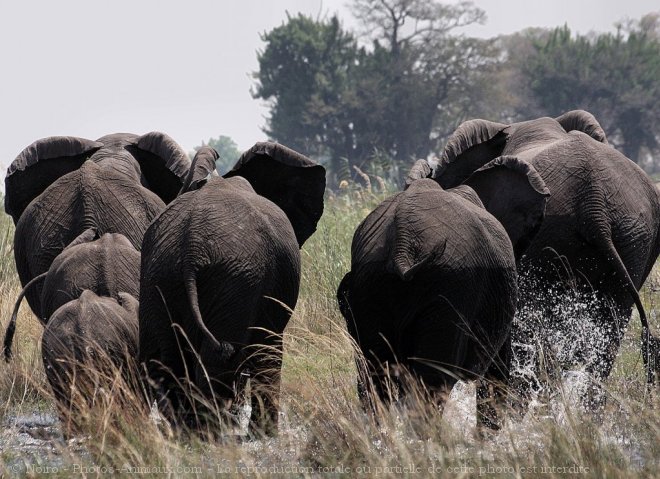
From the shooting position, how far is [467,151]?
7930 mm

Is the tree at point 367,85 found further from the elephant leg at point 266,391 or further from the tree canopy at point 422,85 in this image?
the elephant leg at point 266,391

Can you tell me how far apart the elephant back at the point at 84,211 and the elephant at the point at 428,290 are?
202cm

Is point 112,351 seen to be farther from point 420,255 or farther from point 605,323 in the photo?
point 605,323

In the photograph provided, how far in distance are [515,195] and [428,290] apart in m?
1.27

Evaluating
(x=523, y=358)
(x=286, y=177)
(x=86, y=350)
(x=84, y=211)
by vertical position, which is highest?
(x=286, y=177)

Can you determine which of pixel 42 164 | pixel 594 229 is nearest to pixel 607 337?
pixel 594 229

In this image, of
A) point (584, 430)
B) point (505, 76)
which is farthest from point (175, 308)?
point (505, 76)

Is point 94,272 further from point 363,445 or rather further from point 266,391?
point 363,445

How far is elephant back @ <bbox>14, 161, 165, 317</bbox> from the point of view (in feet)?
25.4

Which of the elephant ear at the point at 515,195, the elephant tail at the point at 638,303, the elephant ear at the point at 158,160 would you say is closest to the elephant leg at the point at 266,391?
the elephant ear at the point at 515,195

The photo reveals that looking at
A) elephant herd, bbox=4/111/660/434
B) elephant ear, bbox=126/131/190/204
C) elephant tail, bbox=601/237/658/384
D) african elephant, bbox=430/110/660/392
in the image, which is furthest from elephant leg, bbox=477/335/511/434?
elephant ear, bbox=126/131/190/204

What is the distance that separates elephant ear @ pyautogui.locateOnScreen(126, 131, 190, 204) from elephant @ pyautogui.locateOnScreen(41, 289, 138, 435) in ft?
7.32

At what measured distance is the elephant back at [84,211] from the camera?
775 centimetres

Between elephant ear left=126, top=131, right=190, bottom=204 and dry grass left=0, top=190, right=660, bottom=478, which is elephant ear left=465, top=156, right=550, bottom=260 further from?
elephant ear left=126, top=131, right=190, bottom=204
